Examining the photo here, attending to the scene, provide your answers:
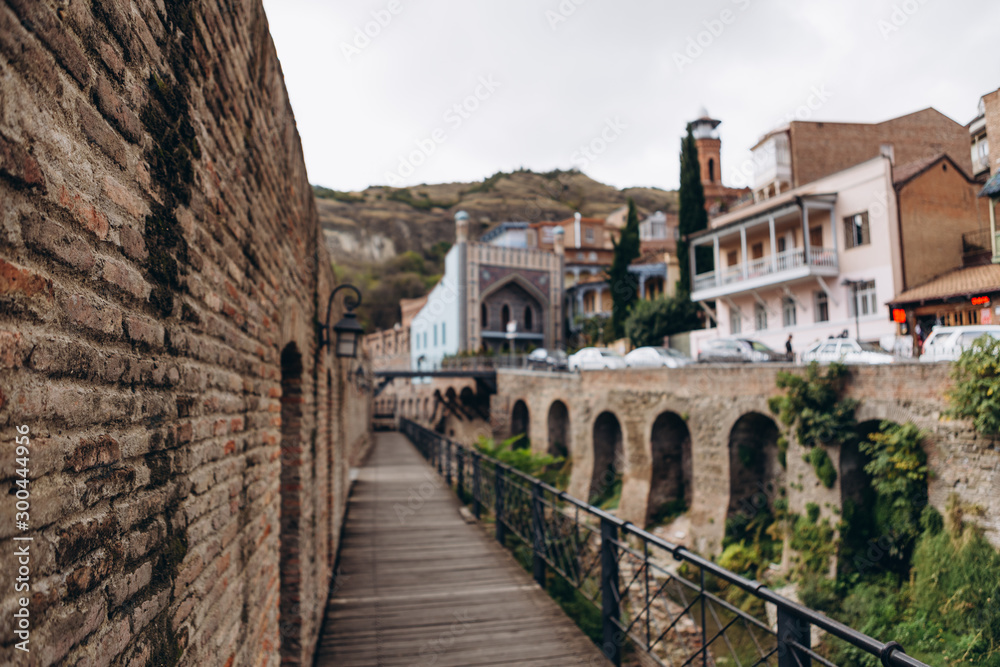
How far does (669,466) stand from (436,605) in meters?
12.9

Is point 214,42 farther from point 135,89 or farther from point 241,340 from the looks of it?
point 241,340

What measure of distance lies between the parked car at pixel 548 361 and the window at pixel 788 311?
360 inches

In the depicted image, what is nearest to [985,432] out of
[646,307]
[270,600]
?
[270,600]

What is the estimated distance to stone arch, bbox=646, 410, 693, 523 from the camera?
57.8 feet

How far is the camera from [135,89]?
1.55m

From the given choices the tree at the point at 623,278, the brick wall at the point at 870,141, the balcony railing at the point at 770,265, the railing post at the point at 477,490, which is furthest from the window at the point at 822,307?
the railing post at the point at 477,490

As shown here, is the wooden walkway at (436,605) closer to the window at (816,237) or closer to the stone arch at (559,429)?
the stone arch at (559,429)

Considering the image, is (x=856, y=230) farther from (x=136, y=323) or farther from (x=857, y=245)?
(x=136, y=323)

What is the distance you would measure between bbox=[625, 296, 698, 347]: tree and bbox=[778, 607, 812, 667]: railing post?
25338mm

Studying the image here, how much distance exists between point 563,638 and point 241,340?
13.7ft

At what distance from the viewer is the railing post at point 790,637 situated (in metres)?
3.15

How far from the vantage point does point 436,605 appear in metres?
6.37

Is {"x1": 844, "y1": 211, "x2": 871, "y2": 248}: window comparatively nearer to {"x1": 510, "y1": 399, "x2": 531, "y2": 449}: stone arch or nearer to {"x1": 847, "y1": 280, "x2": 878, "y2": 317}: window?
{"x1": 847, "y1": 280, "x2": 878, "y2": 317}: window

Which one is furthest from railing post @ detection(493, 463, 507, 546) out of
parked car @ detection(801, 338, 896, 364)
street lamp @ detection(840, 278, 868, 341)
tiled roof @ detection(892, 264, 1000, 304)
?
street lamp @ detection(840, 278, 868, 341)
